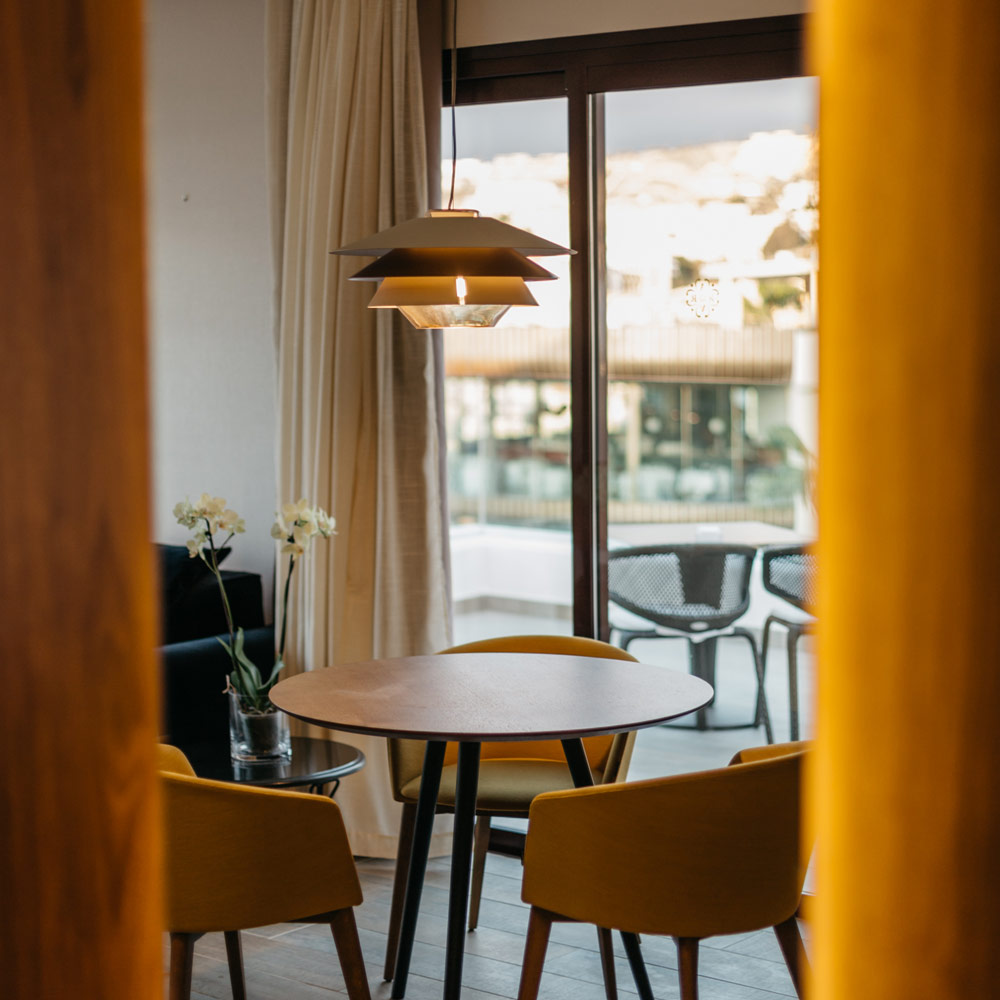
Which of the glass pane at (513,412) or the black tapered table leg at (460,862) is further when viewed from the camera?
the glass pane at (513,412)

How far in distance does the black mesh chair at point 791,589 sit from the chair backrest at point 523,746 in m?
0.65

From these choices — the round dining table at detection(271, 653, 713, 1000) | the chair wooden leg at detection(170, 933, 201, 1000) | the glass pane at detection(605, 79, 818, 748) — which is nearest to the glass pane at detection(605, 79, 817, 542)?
the glass pane at detection(605, 79, 818, 748)

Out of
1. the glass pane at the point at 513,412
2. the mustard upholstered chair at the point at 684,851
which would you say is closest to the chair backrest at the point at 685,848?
the mustard upholstered chair at the point at 684,851

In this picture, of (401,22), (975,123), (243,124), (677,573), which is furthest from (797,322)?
(975,123)

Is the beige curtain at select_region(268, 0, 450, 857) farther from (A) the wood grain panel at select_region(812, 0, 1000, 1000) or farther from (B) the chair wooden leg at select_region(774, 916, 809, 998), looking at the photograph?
(A) the wood grain panel at select_region(812, 0, 1000, 1000)

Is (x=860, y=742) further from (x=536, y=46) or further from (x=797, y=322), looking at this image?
(x=536, y=46)

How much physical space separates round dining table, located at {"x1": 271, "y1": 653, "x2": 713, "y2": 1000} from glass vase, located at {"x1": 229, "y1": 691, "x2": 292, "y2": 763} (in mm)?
222

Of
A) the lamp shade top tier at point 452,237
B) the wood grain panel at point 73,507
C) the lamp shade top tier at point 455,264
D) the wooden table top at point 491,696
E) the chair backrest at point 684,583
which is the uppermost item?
the lamp shade top tier at point 452,237

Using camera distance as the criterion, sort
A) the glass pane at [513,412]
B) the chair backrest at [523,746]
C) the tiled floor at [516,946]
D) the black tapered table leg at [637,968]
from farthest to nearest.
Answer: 1. the glass pane at [513,412]
2. the chair backrest at [523,746]
3. the tiled floor at [516,946]
4. the black tapered table leg at [637,968]

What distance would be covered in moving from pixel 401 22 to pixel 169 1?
45.2 inches

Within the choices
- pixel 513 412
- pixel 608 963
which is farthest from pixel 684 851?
pixel 513 412

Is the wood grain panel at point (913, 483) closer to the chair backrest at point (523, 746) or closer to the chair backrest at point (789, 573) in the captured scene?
the chair backrest at point (523, 746)

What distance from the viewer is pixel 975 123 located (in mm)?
526

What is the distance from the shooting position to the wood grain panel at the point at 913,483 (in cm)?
53
